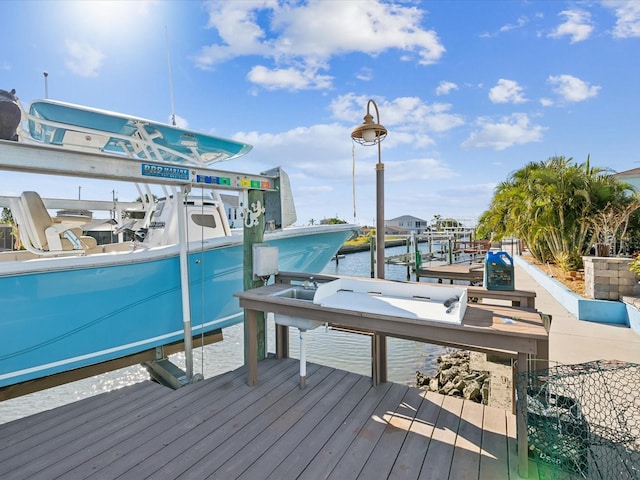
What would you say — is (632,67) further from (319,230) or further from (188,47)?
(188,47)

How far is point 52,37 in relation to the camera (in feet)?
13.7

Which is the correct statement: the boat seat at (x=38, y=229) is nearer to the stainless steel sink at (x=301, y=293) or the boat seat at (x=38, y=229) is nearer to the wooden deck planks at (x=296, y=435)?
the stainless steel sink at (x=301, y=293)

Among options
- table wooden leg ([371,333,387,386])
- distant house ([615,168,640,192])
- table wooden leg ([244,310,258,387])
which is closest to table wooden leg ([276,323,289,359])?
table wooden leg ([244,310,258,387])

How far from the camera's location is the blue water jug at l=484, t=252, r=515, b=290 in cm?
252

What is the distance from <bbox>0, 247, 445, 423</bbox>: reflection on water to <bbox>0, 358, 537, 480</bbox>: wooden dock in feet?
6.06

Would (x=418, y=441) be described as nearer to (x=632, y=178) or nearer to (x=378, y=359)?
(x=378, y=359)

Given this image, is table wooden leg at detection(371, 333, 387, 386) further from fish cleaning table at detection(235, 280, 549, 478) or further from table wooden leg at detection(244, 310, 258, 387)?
table wooden leg at detection(244, 310, 258, 387)

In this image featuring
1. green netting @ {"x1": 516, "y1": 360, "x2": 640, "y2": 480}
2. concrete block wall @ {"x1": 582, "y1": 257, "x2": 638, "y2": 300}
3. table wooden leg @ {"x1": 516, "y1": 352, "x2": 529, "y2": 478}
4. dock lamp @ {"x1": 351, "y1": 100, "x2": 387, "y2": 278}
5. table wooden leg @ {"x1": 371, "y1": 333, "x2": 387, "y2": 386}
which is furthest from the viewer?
concrete block wall @ {"x1": 582, "y1": 257, "x2": 638, "y2": 300}

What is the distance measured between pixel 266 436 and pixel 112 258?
2221 mm

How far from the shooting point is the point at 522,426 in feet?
6.02

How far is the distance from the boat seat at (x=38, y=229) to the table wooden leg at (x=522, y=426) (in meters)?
4.05

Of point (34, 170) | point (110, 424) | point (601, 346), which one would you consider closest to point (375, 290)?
point (110, 424)

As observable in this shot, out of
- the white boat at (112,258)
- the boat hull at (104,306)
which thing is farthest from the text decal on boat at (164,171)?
the boat hull at (104,306)

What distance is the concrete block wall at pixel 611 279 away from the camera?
5398 millimetres
